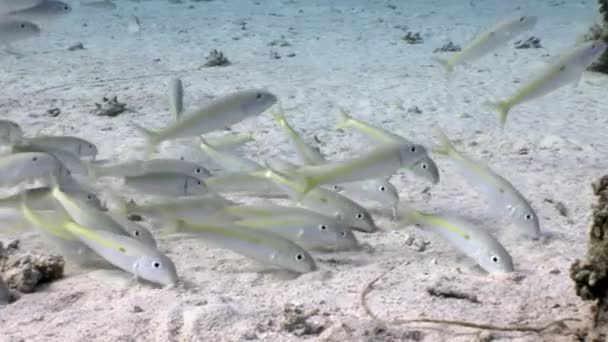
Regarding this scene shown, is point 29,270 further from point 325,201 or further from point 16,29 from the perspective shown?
point 16,29

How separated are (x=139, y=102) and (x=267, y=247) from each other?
6639mm

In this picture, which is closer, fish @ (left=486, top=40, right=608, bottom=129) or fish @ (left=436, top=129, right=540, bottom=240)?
fish @ (left=436, top=129, right=540, bottom=240)

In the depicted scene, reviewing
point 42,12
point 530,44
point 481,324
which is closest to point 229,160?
point 481,324

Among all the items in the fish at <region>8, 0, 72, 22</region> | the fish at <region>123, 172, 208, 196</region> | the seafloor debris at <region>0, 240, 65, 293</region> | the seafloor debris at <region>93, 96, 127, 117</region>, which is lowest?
the seafloor debris at <region>93, 96, 127, 117</region>

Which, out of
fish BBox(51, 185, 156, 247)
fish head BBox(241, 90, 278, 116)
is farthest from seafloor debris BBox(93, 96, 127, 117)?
fish BBox(51, 185, 156, 247)

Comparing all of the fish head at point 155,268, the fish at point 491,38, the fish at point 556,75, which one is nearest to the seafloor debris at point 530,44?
the fish at point 491,38

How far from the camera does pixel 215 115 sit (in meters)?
4.61

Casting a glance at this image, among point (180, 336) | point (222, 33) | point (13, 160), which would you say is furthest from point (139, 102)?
point (222, 33)

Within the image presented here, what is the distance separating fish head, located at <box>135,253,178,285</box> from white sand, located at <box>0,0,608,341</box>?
0.34ft

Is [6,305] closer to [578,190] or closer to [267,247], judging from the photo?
[267,247]

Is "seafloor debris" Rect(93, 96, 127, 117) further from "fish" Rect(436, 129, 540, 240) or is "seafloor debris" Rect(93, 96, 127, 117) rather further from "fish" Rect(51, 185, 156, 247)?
"fish" Rect(436, 129, 540, 240)

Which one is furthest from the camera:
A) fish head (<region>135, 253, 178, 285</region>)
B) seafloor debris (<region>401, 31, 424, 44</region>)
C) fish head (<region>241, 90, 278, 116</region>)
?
seafloor debris (<region>401, 31, 424, 44</region>)

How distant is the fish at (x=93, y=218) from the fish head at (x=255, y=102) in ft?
4.60

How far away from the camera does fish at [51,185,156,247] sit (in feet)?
12.0
